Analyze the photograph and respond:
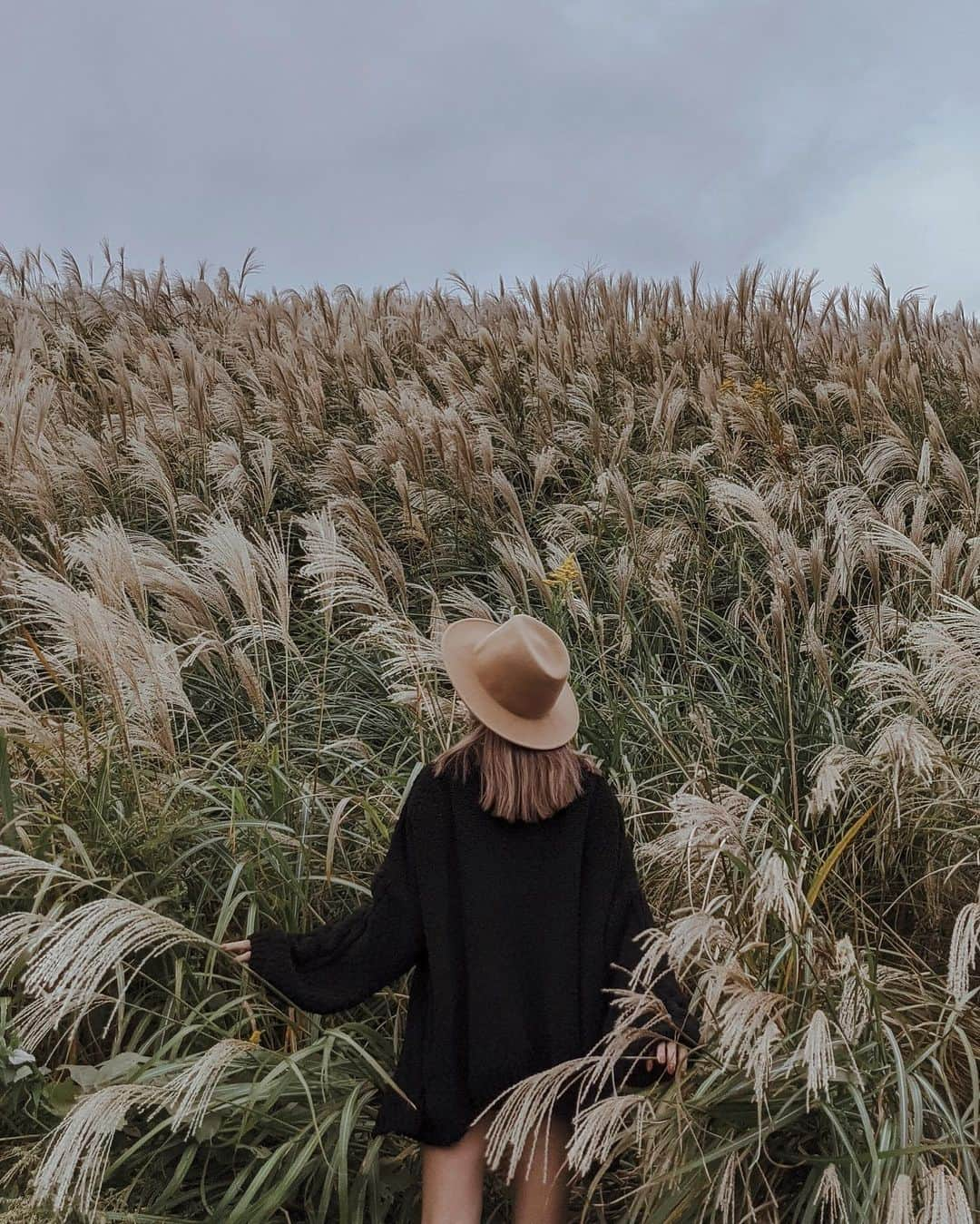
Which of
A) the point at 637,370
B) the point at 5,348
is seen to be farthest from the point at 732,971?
the point at 5,348

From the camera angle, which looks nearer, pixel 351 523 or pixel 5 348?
pixel 351 523

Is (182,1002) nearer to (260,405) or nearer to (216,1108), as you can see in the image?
(216,1108)

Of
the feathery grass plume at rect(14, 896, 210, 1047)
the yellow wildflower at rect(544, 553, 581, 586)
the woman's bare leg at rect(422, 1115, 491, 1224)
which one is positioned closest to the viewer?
the feathery grass plume at rect(14, 896, 210, 1047)

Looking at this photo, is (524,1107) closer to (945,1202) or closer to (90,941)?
(945,1202)

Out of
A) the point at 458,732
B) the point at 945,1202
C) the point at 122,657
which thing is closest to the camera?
the point at 945,1202

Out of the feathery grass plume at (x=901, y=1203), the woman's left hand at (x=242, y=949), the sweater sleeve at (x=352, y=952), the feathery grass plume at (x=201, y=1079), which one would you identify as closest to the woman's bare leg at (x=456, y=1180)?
the sweater sleeve at (x=352, y=952)

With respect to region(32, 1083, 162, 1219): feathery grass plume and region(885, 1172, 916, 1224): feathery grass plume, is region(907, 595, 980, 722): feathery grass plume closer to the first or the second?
region(885, 1172, 916, 1224): feathery grass plume

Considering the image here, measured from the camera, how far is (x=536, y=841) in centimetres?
262

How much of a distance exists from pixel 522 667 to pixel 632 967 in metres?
0.71

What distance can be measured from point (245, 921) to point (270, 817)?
11.8 inches

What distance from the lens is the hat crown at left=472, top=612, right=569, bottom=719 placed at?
8.47 ft

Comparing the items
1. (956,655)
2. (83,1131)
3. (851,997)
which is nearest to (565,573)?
(956,655)

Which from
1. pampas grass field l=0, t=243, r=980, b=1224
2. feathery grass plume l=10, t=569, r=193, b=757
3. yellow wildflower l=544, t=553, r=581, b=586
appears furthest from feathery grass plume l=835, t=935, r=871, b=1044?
yellow wildflower l=544, t=553, r=581, b=586

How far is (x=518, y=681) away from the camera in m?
2.58
